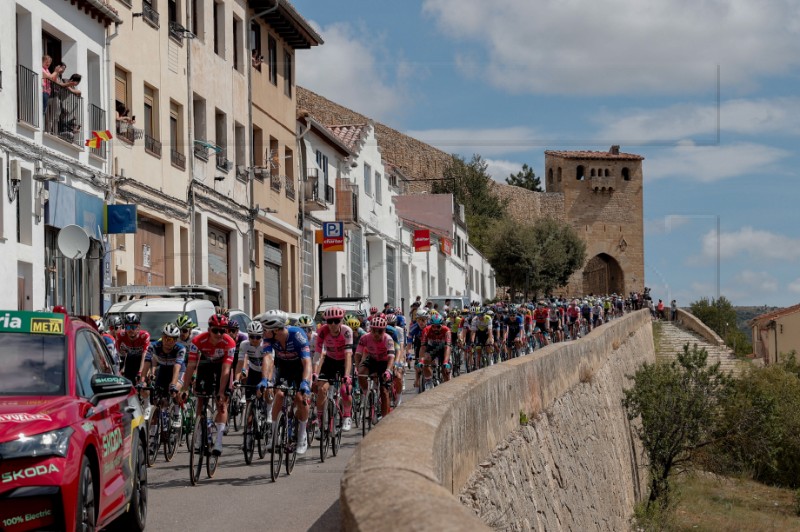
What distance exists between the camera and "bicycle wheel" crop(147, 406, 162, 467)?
50.9 ft

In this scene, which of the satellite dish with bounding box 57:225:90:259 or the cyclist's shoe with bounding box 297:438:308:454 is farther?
the satellite dish with bounding box 57:225:90:259

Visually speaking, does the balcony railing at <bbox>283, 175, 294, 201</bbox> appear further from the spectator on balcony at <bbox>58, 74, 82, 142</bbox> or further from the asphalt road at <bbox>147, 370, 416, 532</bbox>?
the asphalt road at <bbox>147, 370, 416, 532</bbox>

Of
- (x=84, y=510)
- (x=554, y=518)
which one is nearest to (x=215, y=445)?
(x=554, y=518)

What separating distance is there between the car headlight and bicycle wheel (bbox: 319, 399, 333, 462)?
814 cm

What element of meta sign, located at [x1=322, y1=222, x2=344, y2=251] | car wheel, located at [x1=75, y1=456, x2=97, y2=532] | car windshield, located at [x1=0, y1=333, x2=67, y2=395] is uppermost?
meta sign, located at [x1=322, y1=222, x2=344, y2=251]

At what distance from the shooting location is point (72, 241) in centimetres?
2206

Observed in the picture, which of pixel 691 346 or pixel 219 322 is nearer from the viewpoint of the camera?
pixel 219 322

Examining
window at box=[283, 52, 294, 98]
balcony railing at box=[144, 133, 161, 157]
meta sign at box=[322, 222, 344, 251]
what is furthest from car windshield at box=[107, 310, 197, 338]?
meta sign at box=[322, 222, 344, 251]

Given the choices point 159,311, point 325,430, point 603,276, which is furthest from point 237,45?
point 603,276

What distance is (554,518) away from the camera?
40.3ft

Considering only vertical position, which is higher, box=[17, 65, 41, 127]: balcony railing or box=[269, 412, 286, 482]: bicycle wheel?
box=[17, 65, 41, 127]: balcony railing

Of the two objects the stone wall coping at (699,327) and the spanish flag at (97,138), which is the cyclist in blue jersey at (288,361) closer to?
the spanish flag at (97,138)

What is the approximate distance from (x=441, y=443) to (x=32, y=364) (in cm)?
252

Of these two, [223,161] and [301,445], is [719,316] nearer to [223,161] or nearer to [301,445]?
[223,161]
